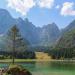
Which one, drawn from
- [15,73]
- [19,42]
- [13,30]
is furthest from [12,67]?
[19,42]

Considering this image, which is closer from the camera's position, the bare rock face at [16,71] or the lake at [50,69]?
the bare rock face at [16,71]

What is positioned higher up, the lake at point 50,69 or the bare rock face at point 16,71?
the bare rock face at point 16,71

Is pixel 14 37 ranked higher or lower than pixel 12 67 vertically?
higher

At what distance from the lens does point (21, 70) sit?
1489 inches

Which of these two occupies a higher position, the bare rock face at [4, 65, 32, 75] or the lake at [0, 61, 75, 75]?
the bare rock face at [4, 65, 32, 75]

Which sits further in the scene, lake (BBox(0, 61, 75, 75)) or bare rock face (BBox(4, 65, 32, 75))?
lake (BBox(0, 61, 75, 75))

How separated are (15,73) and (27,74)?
197cm

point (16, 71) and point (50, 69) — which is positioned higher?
point (16, 71)

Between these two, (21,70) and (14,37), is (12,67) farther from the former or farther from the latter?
(14,37)

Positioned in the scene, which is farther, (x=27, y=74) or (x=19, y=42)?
(x=19, y=42)

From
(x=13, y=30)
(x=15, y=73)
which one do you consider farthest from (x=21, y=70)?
(x=13, y=30)

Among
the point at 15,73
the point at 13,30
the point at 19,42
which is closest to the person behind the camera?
the point at 15,73

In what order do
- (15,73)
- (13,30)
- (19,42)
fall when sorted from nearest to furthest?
(15,73) < (13,30) < (19,42)

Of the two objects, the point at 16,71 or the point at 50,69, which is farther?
the point at 50,69
